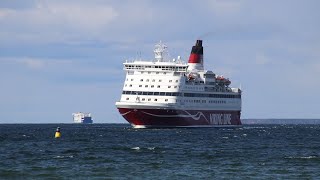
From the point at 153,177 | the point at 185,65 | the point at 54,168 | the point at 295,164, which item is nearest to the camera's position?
the point at 153,177

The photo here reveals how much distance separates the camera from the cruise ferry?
129m

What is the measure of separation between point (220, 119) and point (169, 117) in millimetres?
21967

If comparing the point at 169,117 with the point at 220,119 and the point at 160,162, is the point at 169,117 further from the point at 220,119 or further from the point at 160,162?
the point at 160,162

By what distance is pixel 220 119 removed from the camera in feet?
496

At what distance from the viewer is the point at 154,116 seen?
128 metres

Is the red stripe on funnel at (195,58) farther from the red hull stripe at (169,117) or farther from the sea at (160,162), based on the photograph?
the sea at (160,162)

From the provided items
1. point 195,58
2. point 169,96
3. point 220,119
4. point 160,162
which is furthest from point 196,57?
point 160,162

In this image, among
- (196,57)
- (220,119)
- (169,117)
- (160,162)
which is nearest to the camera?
(160,162)

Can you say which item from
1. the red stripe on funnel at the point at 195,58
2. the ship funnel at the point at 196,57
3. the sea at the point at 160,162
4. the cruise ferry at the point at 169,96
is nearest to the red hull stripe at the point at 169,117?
the cruise ferry at the point at 169,96

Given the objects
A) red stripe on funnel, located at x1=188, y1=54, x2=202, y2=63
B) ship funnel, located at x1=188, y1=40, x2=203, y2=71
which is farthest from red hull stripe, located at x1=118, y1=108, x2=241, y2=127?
red stripe on funnel, located at x1=188, y1=54, x2=202, y2=63

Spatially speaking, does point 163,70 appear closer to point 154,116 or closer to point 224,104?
point 154,116

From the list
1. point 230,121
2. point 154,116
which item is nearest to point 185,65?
point 154,116

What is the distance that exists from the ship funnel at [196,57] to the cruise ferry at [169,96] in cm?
71

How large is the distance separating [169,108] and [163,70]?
820 centimetres
